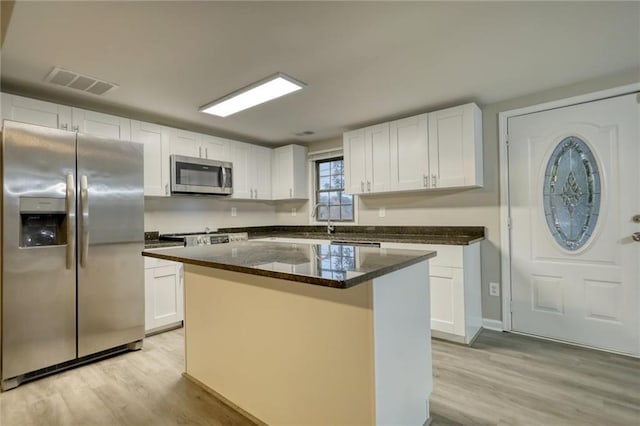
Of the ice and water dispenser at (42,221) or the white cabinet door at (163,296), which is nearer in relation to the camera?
the ice and water dispenser at (42,221)

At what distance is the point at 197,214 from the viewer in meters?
3.99

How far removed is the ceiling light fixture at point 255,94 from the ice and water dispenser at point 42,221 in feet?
4.83

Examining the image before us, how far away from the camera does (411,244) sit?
2998 millimetres

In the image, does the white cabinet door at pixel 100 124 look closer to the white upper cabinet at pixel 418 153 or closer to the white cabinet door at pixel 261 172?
the white cabinet door at pixel 261 172

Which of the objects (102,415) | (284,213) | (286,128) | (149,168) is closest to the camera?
(102,415)

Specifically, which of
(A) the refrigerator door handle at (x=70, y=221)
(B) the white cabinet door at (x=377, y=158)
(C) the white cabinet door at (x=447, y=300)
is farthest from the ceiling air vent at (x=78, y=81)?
(C) the white cabinet door at (x=447, y=300)

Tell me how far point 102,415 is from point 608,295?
12.2 ft

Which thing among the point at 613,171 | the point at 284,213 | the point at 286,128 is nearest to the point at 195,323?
the point at 286,128

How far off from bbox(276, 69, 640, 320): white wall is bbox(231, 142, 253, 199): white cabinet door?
1.95 meters

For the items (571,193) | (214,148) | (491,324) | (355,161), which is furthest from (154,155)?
(571,193)

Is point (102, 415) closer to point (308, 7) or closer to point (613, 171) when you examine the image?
point (308, 7)

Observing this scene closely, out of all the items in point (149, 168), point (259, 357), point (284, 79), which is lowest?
point (259, 357)

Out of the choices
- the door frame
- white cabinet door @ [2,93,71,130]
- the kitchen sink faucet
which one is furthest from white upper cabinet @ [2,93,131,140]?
the door frame

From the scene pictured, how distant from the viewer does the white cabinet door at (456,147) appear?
2959 mm
